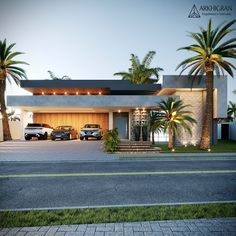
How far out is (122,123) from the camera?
25422mm

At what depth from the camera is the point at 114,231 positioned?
3348mm

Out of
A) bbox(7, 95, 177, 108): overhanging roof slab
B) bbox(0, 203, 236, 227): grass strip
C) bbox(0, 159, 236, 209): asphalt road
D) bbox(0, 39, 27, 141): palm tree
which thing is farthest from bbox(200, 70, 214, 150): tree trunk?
bbox(0, 39, 27, 141): palm tree

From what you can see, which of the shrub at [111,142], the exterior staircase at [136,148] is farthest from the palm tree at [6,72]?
the exterior staircase at [136,148]

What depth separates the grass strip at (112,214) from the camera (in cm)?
377

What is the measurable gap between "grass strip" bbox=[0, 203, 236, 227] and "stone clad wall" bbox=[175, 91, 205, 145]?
15471 mm

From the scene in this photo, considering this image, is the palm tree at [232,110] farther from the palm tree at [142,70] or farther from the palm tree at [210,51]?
the palm tree at [210,51]

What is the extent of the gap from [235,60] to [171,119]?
6.95 m

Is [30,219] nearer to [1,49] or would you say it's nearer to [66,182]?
[66,182]

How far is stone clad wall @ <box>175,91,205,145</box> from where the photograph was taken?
19.5 meters

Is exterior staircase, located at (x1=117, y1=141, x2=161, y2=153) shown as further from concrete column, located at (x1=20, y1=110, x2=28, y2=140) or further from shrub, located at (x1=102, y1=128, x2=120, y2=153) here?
concrete column, located at (x1=20, y1=110, x2=28, y2=140)

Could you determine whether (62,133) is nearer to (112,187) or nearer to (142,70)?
(142,70)

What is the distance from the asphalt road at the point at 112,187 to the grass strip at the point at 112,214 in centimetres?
53

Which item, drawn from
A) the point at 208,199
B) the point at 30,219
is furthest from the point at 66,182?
the point at 208,199

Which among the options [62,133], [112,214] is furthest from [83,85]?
[112,214]
